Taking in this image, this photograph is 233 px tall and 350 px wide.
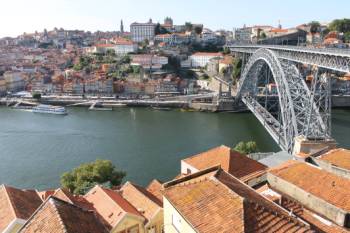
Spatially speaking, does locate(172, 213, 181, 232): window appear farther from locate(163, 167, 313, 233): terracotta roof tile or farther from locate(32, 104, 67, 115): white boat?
locate(32, 104, 67, 115): white boat

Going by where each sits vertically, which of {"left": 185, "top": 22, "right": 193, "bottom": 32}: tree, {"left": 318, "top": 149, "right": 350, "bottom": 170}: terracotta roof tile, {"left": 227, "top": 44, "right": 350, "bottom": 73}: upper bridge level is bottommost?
{"left": 318, "top": 149, "right": 350, "bottom": 170}: terracotta roof tile

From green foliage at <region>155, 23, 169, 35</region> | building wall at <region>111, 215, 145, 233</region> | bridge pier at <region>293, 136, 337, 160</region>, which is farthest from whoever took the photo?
green foliage at <region>155, 23, 169, 35</region>

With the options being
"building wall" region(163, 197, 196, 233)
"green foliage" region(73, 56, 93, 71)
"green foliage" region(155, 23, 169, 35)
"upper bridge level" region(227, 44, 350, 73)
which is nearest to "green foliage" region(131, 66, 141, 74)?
"green foliage" region(73, 56, 93, 71)

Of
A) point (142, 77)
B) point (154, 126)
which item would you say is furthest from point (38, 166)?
point (142, 77)

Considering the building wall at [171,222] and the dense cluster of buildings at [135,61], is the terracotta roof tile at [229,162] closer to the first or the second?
the building wall at [171,222]

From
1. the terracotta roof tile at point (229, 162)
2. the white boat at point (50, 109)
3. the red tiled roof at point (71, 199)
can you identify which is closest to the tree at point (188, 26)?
the white boat at point (50, 109)

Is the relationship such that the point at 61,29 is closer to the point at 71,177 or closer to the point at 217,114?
the point at 217,114

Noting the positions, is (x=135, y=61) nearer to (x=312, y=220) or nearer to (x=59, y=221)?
(x=312, y=220)

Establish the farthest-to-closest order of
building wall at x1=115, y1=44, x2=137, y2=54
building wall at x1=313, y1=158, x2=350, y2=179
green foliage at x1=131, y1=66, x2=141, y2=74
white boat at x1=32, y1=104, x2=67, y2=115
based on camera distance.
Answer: building wall at x1=115, y1=44, x2=137, y2=54 → green foliage at x1=131, y1=66, x2=141, y2=74 → white boat at x1=32, y1=104, x2=67, y2=115 → building wall at x1=313, y1=158, x2=350, y2=179
